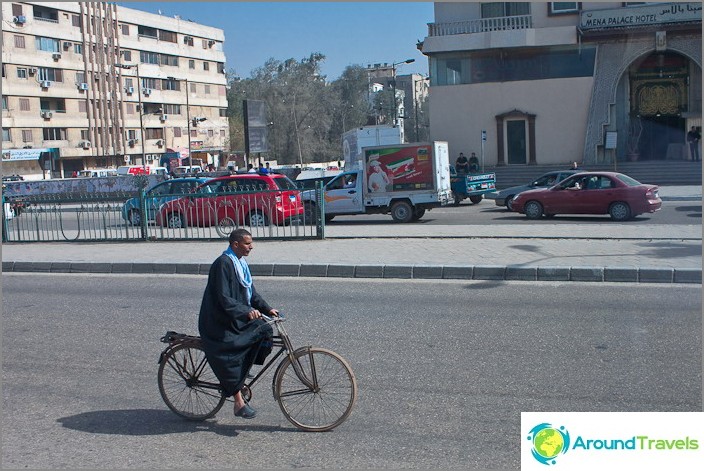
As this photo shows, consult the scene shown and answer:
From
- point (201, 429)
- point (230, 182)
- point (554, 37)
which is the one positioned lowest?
point (201, 429)

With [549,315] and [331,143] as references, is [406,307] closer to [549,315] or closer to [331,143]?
[549,315]

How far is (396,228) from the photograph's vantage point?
2016 cm

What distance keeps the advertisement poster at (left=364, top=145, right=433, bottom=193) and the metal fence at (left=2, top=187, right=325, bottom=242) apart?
589 centimetres

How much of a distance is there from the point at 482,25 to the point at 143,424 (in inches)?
1526

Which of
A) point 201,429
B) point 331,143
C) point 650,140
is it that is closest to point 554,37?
point 650,140

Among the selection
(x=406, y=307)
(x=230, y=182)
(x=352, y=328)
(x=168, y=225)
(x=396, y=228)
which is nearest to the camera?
(x=352, y=328)

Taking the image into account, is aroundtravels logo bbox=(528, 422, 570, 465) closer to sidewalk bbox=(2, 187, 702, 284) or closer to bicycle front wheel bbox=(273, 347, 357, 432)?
bicycle front wheel bbox=(273, 347, 357, 432)

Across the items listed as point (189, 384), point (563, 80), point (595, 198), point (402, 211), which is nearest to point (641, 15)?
point (563, 80)

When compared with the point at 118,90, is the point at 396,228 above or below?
below

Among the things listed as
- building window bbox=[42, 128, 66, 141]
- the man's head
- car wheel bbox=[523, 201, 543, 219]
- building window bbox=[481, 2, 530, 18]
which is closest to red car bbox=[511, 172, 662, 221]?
car wheel bbox=[523, 201, 543, 219]

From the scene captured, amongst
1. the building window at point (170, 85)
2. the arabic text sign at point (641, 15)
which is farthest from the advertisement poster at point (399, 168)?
the building window at point (170, 85)

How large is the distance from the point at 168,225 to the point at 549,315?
10696 mm

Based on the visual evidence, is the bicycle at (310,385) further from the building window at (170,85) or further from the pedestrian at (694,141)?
the building window at (170,85)

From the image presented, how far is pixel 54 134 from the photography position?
6400 cm
